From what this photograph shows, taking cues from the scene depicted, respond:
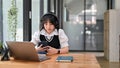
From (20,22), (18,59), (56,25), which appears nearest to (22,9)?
(20,22)

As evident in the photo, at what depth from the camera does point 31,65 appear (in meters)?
2.14

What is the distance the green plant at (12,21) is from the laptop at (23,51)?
2358 mm

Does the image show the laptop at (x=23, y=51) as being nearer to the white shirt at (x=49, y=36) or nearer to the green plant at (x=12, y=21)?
the white shirt at (x=49, y=36)


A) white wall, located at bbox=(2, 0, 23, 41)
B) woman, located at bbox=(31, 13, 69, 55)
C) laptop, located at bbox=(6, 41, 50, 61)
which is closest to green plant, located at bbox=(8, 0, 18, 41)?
white wall, located at bbox=(2, 0, 23, 41)

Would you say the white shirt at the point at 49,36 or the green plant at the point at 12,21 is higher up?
the green plant at the point at 12,21

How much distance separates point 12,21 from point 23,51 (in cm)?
256

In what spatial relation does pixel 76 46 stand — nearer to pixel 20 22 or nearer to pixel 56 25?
pixel 20 22

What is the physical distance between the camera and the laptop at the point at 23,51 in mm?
2258

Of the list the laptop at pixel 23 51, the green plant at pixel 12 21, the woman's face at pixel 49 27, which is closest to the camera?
the laptop at pixel 23 51

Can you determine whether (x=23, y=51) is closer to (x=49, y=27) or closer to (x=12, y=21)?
(x=49, y=27)

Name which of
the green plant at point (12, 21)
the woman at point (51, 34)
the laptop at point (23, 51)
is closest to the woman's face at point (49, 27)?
the woman at point (51, 34)

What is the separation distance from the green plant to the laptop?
2358mm

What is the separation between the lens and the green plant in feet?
15.7

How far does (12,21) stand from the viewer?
4.82 meters
